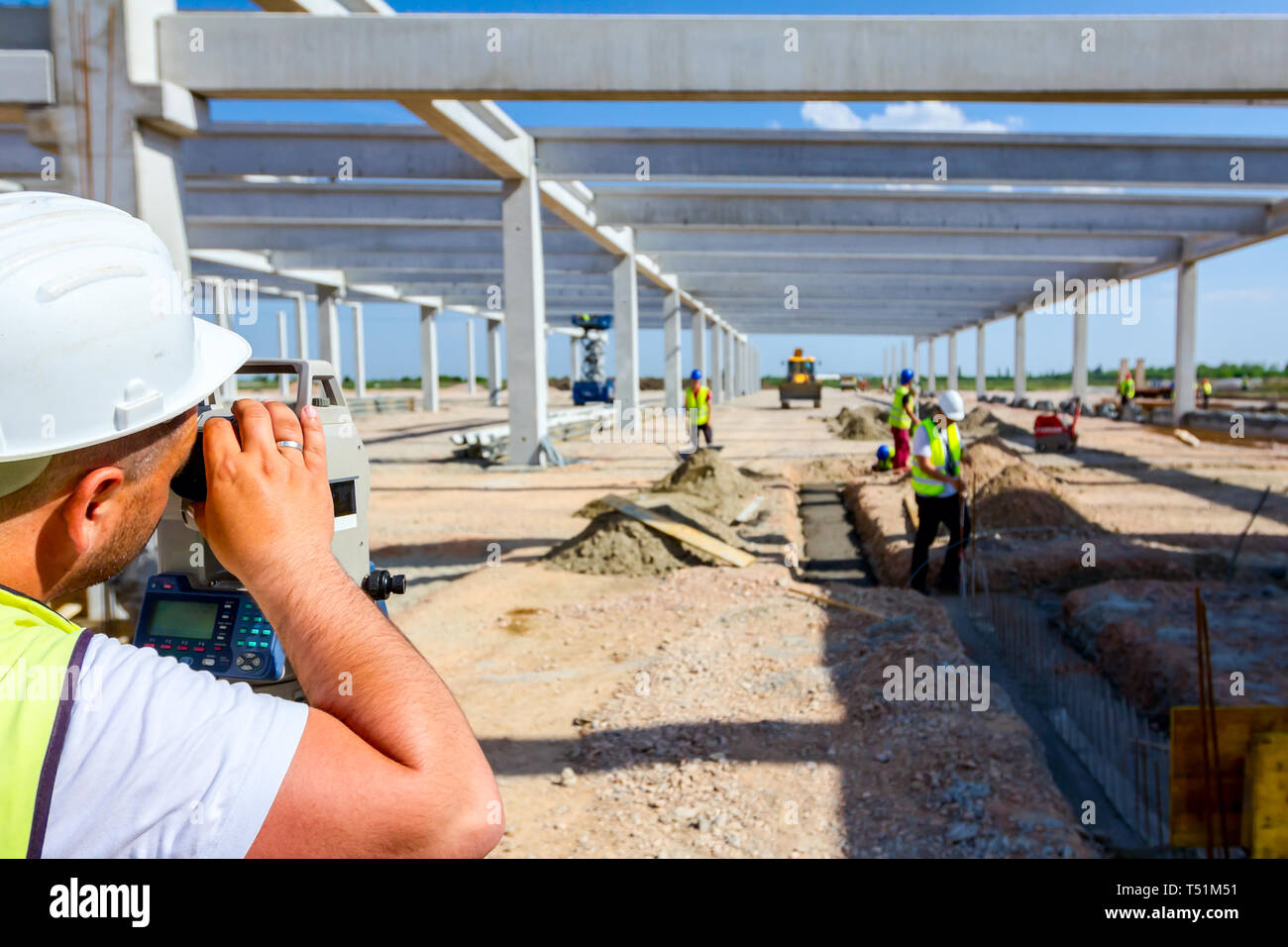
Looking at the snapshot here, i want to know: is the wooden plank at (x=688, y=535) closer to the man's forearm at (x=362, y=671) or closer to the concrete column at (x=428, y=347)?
the man's forearm at (x=362, y=671)

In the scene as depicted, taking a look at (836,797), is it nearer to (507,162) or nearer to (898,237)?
(507,162)

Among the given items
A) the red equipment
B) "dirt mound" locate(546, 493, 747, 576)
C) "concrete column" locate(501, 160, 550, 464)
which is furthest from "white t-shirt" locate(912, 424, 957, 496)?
the red equipment

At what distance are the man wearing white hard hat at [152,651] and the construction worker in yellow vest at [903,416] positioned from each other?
A: 962 centimetres

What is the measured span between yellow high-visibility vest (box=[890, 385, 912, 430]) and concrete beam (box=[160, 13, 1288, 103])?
4910mm

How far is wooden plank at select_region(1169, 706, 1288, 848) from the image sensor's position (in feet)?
10.9

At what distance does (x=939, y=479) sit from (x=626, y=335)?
13.6 meters

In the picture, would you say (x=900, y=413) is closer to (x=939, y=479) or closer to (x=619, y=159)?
(x=619, y=159)

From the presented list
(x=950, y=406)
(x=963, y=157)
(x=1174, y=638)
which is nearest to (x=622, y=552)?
(x=950, y=406)

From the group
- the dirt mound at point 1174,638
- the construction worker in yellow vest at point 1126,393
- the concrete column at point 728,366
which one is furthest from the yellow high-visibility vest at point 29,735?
the concrete column at point 728,366

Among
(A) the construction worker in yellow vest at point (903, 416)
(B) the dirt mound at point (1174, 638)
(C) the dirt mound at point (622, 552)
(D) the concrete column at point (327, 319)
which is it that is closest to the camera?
(B) the dirt mound at point (1174, 638)

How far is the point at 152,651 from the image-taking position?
0.84m

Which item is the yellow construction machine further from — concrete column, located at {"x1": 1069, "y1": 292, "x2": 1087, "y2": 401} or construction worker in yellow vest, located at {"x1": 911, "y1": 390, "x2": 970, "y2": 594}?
A: construction worker in yellow vest, located at {"x1": 911, "y1": 390, "x2": 970, "y2": 594}

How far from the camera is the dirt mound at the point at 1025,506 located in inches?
389

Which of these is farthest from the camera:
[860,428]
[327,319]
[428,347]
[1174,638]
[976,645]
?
[428,347]
